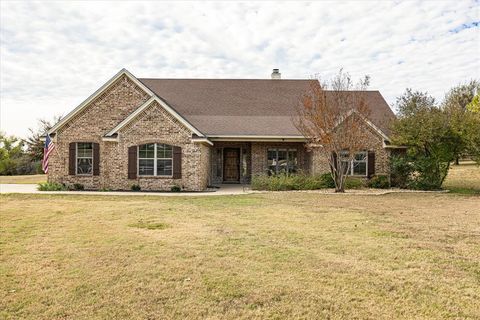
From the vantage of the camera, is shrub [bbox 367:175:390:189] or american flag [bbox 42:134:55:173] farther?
shrub [bbox 367:175:390:189]

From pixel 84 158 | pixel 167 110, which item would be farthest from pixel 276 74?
pixel 84 158

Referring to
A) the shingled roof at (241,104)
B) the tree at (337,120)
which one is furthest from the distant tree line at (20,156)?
the tree at (337,120)

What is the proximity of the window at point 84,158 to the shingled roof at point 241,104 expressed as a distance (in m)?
5.85

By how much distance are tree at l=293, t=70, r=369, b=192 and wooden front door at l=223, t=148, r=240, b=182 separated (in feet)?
19.3

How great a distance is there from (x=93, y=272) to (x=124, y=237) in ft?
7.42

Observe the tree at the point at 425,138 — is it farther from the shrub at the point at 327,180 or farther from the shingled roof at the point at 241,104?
the shrub at the point at 327,180

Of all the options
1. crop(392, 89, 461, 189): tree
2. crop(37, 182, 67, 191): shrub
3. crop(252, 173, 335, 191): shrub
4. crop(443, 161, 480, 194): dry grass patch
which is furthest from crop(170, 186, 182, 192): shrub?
crop(443, 161, 480, 194): dry grass patch

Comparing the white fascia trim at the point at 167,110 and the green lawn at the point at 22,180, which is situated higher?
the white fascia trim at the point at 167,110

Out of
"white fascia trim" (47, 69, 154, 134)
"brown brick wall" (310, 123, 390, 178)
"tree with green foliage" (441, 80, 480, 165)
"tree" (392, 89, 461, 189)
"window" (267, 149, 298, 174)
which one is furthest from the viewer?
"window" (267, 149, 298, 174)

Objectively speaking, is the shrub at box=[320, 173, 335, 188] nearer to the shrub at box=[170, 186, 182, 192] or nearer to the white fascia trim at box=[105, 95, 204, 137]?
the white fascia trim at box=[105, 95, 204, 137]

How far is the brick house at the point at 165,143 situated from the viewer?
18.9 meters

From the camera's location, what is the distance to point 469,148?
18.8 meters

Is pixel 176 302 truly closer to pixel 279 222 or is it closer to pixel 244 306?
pixel 244 306

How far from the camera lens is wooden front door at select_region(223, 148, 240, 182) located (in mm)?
24344
